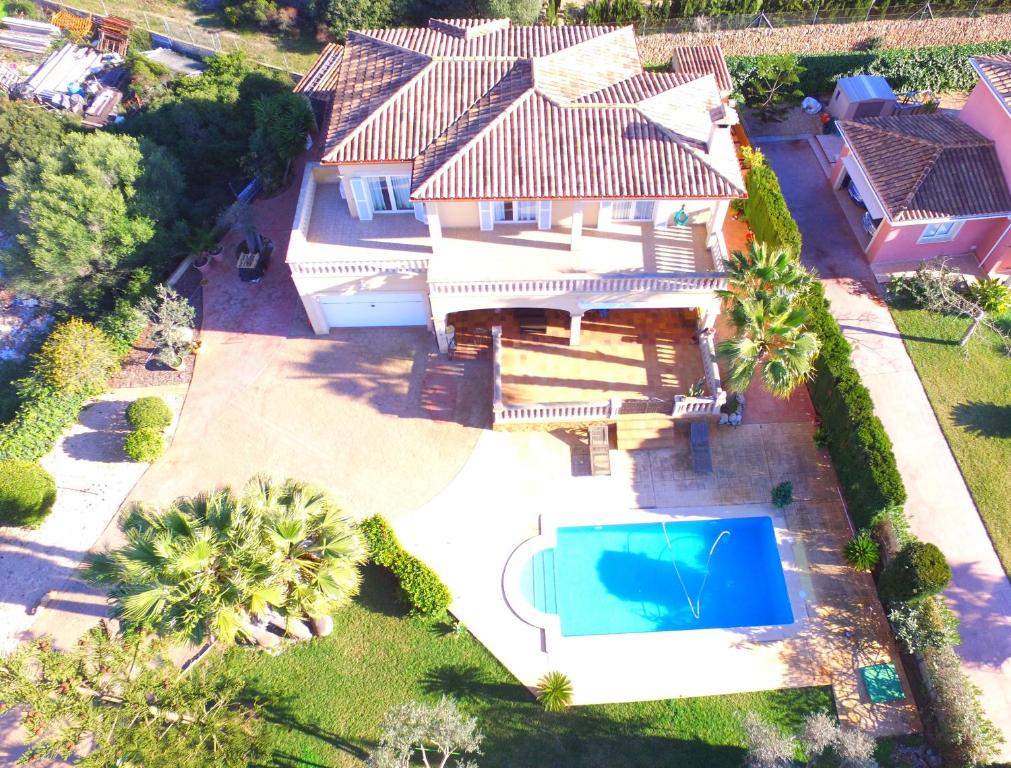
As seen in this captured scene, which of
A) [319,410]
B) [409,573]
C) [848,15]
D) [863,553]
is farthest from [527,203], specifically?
[848,15]

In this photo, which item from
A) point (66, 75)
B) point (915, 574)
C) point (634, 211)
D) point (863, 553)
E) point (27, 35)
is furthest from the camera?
point (27, 35)

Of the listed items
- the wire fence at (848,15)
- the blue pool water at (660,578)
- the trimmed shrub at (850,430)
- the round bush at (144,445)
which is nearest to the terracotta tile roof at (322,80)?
the round bush at (144,445)

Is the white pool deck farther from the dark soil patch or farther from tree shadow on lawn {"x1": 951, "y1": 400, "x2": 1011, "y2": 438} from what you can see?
the dark soil patch

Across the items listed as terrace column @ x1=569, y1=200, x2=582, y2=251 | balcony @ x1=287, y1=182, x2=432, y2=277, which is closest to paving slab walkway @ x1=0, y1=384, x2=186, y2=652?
balcony @ x1=287, y1=182, x2=432, y2=277

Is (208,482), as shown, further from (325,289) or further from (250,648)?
(325,289)

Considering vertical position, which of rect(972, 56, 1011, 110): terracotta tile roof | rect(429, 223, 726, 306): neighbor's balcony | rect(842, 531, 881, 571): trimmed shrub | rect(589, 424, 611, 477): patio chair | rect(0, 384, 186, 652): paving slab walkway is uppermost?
rect(972, 56, 1011, 110): terracotta tile roof

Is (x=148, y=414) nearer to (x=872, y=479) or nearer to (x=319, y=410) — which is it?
(x=319, y=410)

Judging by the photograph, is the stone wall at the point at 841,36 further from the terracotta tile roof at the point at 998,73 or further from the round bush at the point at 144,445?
the round bush at the point at 144,445
